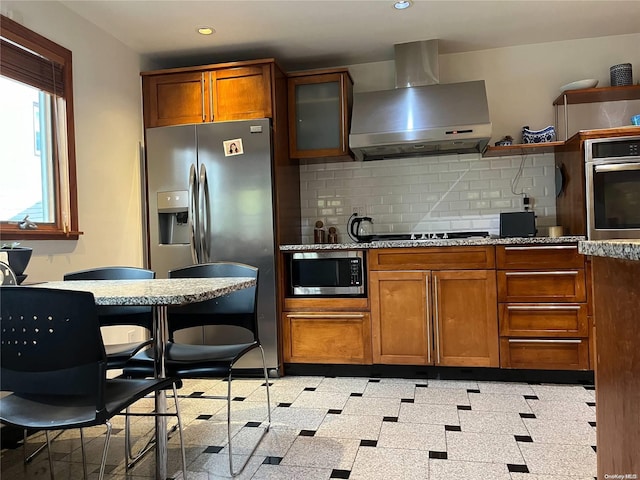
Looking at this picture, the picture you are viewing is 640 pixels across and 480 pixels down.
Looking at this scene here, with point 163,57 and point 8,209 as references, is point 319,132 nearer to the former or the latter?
point 163,57

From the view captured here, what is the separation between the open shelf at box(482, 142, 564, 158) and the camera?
3.51 meters

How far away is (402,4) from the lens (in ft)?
9.88

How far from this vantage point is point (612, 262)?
1.28m

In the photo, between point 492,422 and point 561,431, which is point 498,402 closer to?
point 492,422

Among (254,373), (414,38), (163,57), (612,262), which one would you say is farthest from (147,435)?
(414,38)

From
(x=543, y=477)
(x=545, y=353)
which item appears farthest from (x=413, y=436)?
(x=545, y=353)

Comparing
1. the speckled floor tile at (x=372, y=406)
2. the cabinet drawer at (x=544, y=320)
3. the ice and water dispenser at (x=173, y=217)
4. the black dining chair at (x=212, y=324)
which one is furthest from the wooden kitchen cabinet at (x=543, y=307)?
the ice and water dispenser at (x=173, y=217)

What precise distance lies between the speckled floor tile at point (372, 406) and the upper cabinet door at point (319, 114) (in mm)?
1816

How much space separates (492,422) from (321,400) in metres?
0.97

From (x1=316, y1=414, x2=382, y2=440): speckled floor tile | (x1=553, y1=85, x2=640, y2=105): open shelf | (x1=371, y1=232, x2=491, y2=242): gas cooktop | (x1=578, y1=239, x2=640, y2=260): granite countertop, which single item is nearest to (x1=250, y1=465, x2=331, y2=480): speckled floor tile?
(x1=316, y1=414, x2=382, y2=440): speckled floor tile

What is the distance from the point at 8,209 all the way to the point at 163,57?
190cm

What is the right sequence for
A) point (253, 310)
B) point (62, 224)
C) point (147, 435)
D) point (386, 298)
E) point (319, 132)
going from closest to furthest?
point (253, 310) < point (147, 435) < point (62, 224) < point (386, 298) < point (319, 132)

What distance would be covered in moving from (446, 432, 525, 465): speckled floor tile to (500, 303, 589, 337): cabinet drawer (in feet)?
3.22

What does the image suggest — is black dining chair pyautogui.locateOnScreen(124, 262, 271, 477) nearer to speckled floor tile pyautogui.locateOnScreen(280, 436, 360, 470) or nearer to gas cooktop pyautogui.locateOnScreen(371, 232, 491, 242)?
speckled floor tile pyautogui.locateOnScreen(280, 436, 360, 470)
